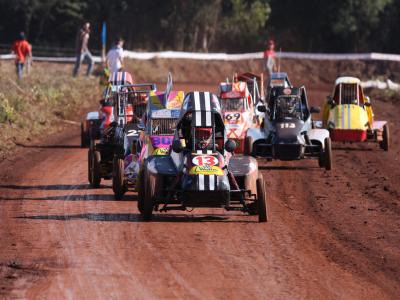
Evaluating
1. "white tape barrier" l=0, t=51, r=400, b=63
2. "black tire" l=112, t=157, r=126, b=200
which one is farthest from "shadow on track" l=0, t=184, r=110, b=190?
"white tape barrier" l=0, t=51, r=400, b=63

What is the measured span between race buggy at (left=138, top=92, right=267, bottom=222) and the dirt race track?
0.37 meters

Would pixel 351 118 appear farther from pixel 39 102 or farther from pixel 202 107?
pixel 202 107

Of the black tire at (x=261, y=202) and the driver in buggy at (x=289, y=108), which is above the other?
the driver in buggy at (x=289, y=108)

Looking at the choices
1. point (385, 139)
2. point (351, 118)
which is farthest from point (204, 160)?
point (385, 139)

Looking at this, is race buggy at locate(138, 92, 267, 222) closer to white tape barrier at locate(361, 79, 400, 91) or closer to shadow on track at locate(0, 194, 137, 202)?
shadow on track at locate(0, 194, 137, 202)

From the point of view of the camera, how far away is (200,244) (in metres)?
16.1

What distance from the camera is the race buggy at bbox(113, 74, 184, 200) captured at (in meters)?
20.0

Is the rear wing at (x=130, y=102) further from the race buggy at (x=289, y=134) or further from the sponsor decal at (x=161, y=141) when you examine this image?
the sponsor decal at (x=161, y=141)

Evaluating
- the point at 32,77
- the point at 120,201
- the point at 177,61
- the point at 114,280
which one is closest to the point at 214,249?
the point at 114,280

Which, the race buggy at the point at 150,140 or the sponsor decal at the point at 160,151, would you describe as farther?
the race buggy at the point at 150,140

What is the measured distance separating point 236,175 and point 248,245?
2.12 metres

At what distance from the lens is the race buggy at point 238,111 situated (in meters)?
28.3

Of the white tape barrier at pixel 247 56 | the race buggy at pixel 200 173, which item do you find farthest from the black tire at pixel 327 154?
the white tape barrier at pixel 247 56

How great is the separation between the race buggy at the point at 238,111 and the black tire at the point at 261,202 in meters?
10.0
